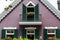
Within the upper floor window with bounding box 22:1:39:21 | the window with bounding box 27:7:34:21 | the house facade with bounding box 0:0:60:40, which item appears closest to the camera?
the house facade with bounding box 0:0:60:40

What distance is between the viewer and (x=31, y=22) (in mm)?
29469

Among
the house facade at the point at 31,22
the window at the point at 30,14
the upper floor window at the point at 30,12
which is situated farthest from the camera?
the window at the point at 30,14

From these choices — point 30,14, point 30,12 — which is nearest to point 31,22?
point 30,14

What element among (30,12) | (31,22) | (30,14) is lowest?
(31,22)

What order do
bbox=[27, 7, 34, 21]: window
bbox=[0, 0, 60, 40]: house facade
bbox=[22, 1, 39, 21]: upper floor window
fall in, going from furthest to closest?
1. bbox=[27, 7, 34, 21]: window
2. bbox=[22, 1, 39, 21]: upper floor window
3. bbox=[0, 0, 60, 40]: house facade

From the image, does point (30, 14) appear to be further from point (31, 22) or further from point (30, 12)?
point (31, 22)

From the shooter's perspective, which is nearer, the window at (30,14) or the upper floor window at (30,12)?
the upper floor window at (30,12)

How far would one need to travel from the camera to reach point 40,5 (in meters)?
30.5

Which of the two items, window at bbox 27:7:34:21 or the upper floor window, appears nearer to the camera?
the upper floor window

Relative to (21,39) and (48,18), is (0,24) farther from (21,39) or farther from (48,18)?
(48,18)

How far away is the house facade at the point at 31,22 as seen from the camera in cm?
2962

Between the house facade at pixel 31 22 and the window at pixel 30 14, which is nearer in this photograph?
the house facade at pixel 31 22

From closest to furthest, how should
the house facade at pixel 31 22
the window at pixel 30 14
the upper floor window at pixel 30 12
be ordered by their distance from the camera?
the house facade at pixel 31 22 < the upper floor window at pixel 30 12 < the window at pixel 30 14

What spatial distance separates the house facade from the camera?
29.6 meters
